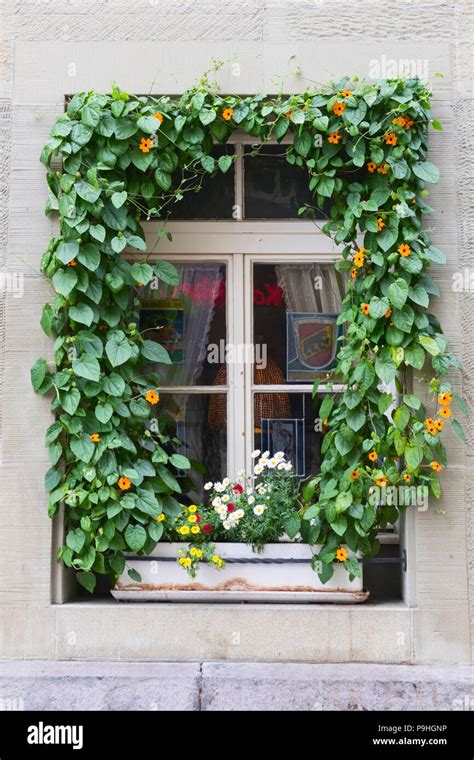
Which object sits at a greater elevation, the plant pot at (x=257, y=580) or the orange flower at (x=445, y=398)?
the orange flower at (x=445, y=398)

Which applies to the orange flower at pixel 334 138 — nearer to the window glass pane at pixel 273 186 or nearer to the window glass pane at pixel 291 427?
the window glass pane at pixel 273 186

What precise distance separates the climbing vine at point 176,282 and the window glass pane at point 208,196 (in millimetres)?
335

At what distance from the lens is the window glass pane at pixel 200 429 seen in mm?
4633

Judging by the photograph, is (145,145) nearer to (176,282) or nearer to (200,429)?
(176,282)

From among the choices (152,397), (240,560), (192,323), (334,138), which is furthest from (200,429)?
(334,138)

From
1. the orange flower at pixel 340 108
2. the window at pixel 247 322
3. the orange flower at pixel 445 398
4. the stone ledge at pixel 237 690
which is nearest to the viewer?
the stone ledge at pixel 237 690

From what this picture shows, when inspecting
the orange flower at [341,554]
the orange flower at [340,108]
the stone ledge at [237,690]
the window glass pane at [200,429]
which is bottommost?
the stone ledge at [237,690]

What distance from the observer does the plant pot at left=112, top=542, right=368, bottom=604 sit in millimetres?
4250

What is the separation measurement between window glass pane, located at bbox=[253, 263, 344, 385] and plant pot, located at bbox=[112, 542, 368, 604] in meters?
0.91

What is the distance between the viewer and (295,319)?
470 cm

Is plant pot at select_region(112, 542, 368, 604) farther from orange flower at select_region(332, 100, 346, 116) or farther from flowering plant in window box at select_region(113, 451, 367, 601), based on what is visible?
orange flower at select_region(332, 100, 346, 116)

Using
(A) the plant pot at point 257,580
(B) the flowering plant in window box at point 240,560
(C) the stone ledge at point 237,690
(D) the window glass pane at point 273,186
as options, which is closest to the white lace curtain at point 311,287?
(D) the window glass pane at point 273,186

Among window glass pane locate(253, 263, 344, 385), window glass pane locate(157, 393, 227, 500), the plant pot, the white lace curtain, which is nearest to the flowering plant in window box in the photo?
the plant pot

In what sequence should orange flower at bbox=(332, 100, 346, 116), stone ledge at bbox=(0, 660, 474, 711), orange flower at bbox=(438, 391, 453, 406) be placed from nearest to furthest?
stone ledge at bbox=(0, 660, 474, 711) → orange flower at bbox=(438, 391, 453, 406) → orange flower at bbox=(332, 100, 346, 116)
